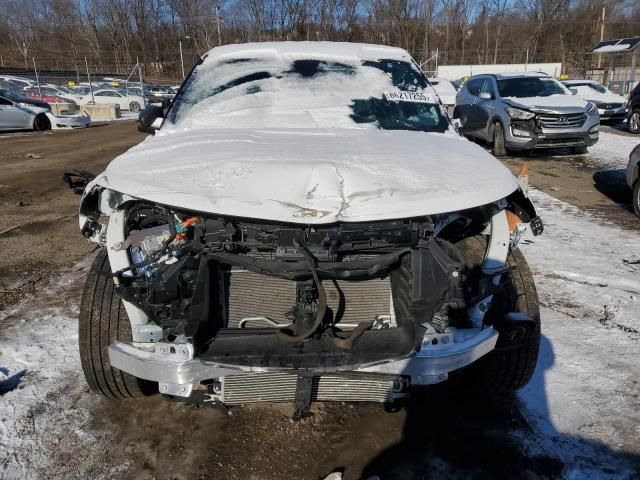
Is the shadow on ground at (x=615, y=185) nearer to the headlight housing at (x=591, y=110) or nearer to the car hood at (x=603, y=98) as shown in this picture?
the headlight housing at (x=591, y=110)

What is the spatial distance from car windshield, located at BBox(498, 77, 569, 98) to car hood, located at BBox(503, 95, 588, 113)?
1.15 ft

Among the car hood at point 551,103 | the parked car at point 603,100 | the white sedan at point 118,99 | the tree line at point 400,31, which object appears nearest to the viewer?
the car hood at point 551,103

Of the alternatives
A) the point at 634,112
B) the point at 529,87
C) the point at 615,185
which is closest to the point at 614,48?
the point at 634,112

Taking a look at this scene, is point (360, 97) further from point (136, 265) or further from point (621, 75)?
point (621, 75)

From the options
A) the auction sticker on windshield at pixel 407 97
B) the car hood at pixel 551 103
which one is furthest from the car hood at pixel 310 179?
the car hood at pixel 551 103

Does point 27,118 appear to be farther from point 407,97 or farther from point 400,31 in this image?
point 400,31

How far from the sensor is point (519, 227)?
8.64 feet

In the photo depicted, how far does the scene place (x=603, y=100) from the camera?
14.9 metres

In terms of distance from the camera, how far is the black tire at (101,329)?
8.13 ft

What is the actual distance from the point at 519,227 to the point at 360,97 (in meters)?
1.53

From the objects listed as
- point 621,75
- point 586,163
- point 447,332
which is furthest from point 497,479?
point 621,75

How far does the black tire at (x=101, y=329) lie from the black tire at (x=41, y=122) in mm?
16660

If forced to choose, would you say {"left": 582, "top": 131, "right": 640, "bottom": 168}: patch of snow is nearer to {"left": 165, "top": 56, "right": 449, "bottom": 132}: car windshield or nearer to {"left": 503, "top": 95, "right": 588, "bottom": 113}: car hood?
{"left": 503, "top": 95, "right": 588, "bottom": 113}: car hood

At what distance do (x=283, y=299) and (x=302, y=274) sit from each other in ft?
1.00
